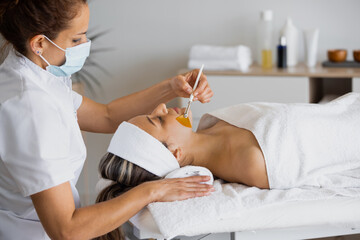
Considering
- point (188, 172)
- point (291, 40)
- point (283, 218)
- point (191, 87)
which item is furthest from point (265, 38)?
point (283, 218)

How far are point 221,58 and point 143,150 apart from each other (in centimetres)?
134

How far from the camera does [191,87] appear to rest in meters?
1.88

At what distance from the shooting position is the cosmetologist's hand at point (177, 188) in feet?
4.84

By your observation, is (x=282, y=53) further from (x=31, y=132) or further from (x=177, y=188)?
(x=31, y=132)

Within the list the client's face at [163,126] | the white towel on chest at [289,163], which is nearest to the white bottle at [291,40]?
the white towel on chest at [289,163]

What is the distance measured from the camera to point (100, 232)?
54.9 inches

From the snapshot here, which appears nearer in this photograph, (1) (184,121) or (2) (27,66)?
(2) (27,66)

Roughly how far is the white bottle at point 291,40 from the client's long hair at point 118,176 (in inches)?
62.5

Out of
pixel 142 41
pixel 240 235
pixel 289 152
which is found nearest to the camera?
pixel 240 235

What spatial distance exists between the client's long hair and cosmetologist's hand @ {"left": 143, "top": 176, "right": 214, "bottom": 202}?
5.1 inches

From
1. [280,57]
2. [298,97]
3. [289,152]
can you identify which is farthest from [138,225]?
[280,57]

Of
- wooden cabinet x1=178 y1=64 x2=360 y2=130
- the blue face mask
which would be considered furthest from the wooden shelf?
the blue face mask

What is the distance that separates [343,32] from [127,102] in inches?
63.4

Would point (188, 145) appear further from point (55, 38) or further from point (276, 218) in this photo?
point (55, 38)
